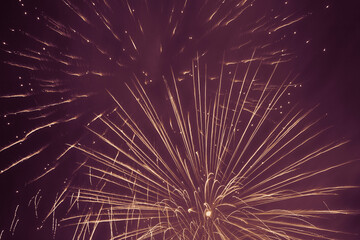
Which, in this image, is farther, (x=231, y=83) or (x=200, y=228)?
(x=231, y=83)

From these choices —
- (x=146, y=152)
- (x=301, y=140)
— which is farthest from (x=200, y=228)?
(x=301, y=140)

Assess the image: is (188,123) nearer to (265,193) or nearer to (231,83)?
(231,83)

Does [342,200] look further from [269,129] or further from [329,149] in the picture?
[269,129]

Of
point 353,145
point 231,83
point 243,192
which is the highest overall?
point 231,83

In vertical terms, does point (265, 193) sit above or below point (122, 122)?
below

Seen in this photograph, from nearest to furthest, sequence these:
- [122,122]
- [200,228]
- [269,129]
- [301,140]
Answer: [200,228] → [122,122] → [269,129] → [301,140]

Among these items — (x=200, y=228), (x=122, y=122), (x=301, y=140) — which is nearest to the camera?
(x=200, y=228)

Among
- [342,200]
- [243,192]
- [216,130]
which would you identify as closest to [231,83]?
[216,130]
